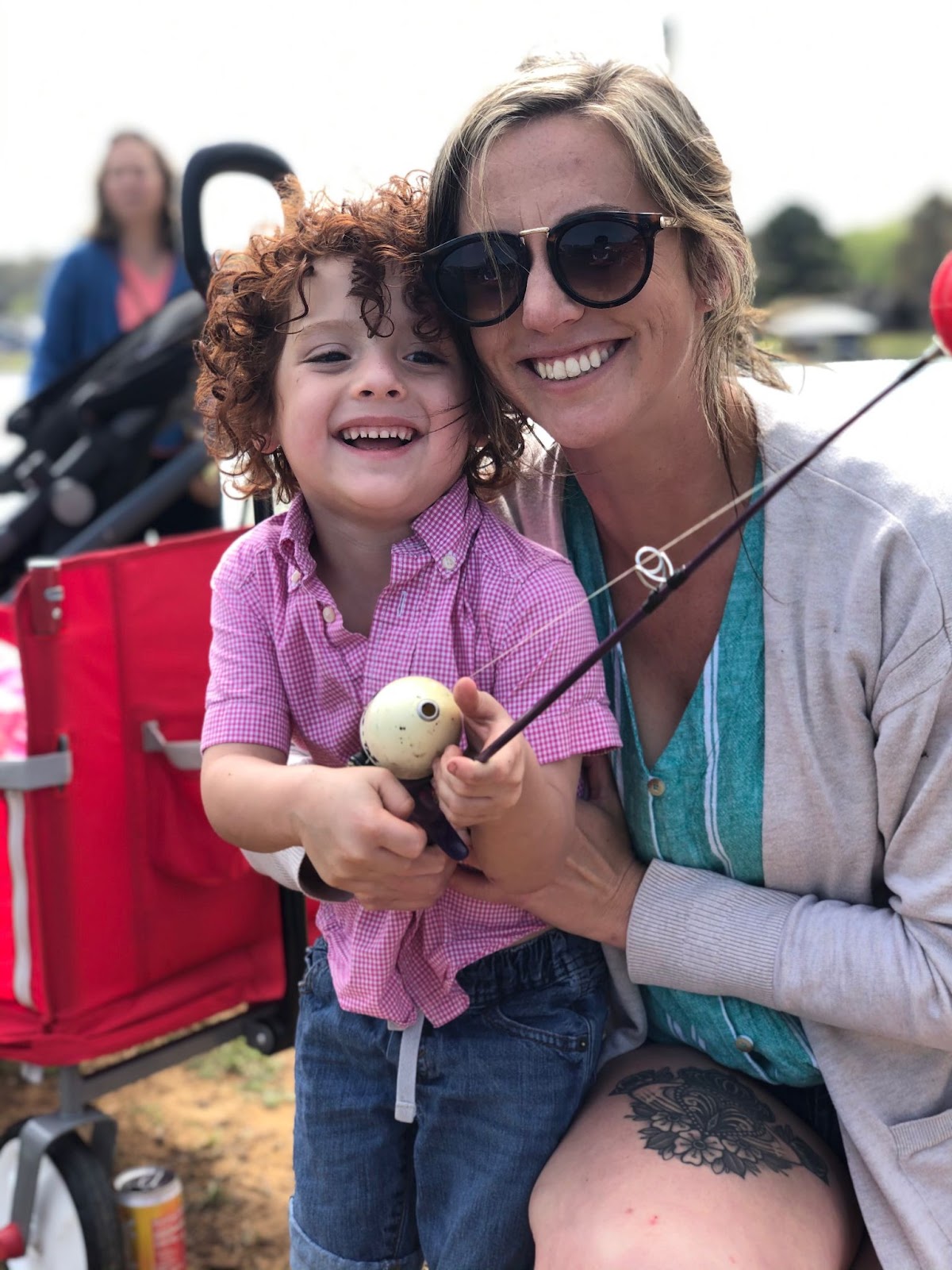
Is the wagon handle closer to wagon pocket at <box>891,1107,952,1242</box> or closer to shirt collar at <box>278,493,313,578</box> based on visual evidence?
shirt collar at <box>278,493,313,578</box>

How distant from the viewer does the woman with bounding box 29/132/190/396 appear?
15.1 feet

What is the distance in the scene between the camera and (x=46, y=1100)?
3.29 meters

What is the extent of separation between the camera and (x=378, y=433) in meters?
1.54

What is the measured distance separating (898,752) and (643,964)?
0.40 meters

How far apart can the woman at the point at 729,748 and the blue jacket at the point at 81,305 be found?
3.30 metres

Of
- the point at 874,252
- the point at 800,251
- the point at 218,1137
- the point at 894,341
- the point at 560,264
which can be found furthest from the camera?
the point at 874,252

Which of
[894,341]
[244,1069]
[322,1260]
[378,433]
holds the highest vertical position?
[378,433]

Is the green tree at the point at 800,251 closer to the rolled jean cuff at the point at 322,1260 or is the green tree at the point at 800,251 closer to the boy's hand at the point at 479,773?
the rolled jean cuff at the point at 322,1260

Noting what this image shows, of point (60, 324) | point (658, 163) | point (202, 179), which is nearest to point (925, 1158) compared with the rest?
point (658, 163)

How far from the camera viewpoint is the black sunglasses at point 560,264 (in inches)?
56.8

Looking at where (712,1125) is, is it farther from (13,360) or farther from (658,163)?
(13,360)

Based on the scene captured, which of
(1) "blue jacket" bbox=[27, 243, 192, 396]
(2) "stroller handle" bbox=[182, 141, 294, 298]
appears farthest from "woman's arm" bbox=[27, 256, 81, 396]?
(2) "stroller handle" bbox=[182, 141, 294, 298]

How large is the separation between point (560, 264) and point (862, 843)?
747mm

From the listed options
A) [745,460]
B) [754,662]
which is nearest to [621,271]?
[745,460]
